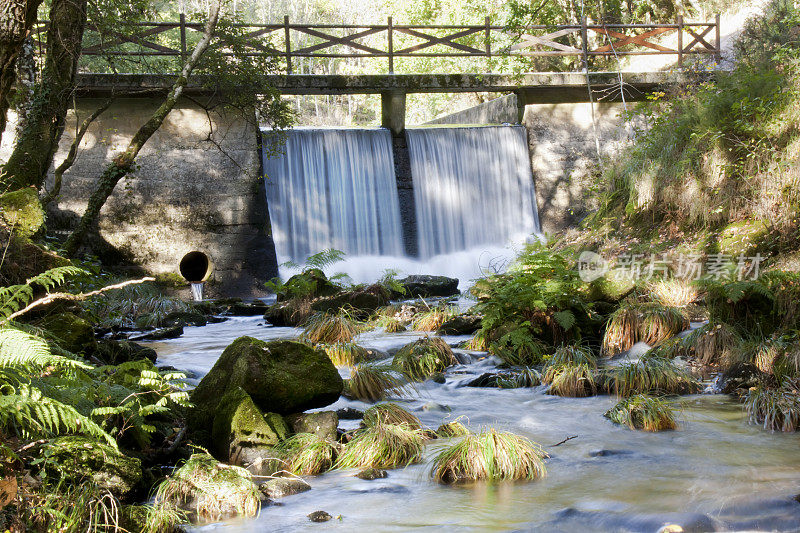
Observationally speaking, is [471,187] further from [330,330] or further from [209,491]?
[209,491]

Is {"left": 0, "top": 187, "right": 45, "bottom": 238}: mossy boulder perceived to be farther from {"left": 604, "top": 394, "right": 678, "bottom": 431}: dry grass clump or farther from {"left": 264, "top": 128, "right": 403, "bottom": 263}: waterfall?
{"left": 264, "top": 128, "right": 403, "bottom": 263}: waterfall

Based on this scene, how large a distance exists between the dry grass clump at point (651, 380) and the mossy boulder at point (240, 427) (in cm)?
317

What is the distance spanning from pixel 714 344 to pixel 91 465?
583 cm

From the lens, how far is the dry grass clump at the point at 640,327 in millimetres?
7961

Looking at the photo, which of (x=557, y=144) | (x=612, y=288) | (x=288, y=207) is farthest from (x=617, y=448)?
(x=557, y=144)

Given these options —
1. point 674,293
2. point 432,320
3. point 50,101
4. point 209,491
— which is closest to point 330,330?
point 432,320

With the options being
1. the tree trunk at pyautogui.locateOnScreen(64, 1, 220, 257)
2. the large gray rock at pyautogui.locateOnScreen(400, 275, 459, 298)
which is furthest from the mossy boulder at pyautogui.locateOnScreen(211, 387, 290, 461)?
the large gray rock at pyautogui.locateOnScreen(400, 275, 459, 298)

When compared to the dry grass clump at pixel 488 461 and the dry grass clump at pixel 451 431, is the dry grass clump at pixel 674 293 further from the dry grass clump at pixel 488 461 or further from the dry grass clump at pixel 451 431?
the dry grass clump at pixel 488 461

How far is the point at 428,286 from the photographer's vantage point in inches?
520

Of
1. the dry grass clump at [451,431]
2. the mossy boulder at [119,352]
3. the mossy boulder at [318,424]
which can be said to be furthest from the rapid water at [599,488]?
the mossy boulder at [119,352]

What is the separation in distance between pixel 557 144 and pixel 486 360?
10.8 meters

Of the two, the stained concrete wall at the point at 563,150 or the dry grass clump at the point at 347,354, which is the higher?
the stained concrete wall at the point at 563,150

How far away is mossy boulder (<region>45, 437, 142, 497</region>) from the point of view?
349 cm

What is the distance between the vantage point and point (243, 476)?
14.0ft
